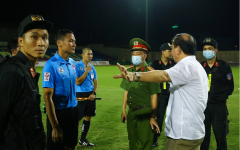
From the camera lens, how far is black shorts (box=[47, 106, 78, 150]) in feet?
10.3

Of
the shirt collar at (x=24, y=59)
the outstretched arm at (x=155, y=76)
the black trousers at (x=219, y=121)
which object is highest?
the shirt collar at (x=24, y=59)

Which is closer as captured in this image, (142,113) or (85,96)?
(142,113)

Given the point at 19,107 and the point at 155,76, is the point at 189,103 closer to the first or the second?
the point at 155,76

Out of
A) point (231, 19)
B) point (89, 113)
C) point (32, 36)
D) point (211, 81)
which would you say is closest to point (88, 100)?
point (89, 113)

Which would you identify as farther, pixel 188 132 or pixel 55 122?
pixel 55 122

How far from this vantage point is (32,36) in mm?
1949

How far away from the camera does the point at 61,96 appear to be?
3197mm

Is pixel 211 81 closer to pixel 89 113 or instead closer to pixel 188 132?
pixel 188 132

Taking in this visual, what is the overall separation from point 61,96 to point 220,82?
10.4 ft

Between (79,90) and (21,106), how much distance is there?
3465mm

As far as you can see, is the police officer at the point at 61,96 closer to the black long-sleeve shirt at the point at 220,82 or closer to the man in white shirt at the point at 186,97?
the man in white shirt at the point at 186,97

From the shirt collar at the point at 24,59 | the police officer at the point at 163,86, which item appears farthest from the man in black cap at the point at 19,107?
the police officer at the point at 163,86

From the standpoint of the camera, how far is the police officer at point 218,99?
396 centimetres

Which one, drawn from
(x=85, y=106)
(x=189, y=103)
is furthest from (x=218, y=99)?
(x=85, y=106)
